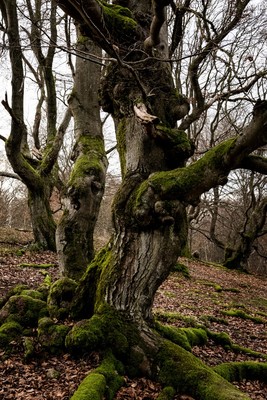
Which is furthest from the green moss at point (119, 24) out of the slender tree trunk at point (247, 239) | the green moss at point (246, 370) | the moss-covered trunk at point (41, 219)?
the slender tree trunk at point (247, 239)

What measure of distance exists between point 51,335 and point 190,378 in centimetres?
177

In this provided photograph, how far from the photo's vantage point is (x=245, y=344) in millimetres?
6723

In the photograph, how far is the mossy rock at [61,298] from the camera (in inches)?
182

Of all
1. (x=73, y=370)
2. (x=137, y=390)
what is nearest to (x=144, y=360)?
(x=137, y=390)

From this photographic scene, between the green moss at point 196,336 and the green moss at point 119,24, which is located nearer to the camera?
the green moss at point 119,24

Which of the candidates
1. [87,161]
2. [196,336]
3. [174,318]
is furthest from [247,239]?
[87,161]

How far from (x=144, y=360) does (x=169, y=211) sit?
A: 180 centimetres

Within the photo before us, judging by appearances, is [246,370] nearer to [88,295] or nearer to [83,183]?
[88,295]

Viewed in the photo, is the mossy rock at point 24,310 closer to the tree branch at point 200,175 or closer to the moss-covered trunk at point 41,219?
the tree branch at point 200,175

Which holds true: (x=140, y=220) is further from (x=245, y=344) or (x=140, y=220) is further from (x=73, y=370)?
(x=245, y=344)

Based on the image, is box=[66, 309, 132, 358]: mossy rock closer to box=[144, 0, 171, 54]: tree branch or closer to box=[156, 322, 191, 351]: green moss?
box=[156, 322, 191, 351]: green moss

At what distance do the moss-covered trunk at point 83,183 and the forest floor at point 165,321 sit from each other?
1.55m

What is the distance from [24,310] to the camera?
463 cm

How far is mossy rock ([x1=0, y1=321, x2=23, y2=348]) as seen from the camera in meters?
4.14
